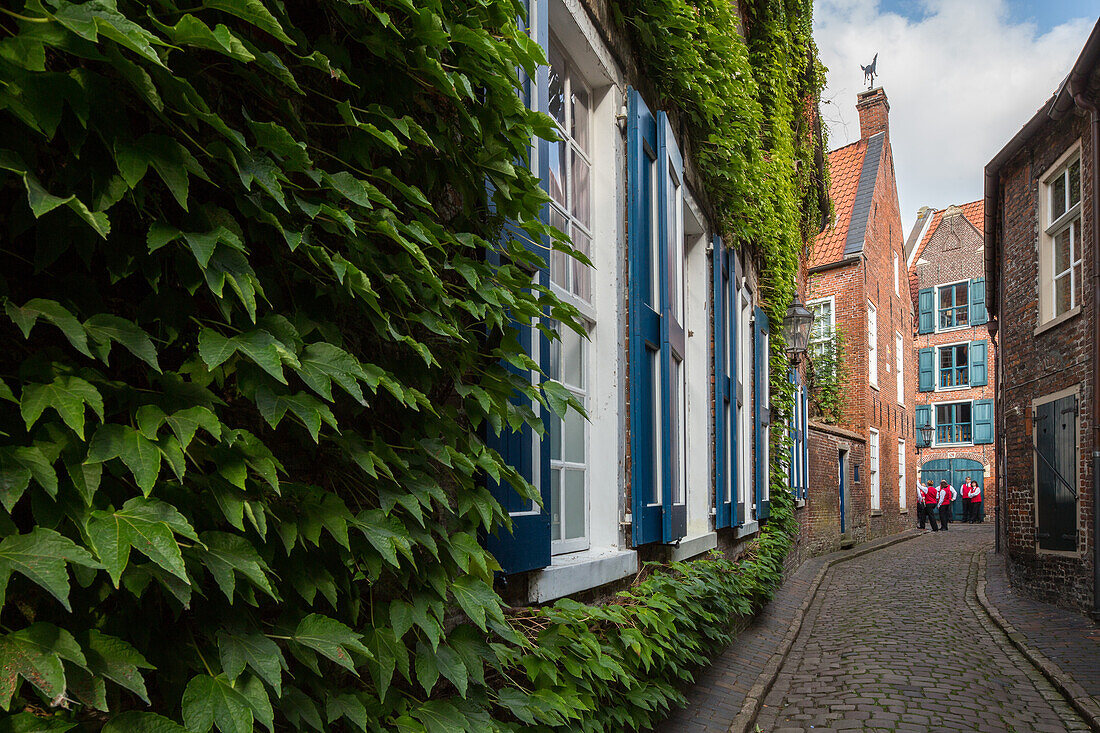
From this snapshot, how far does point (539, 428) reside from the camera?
A: 94.5 inches

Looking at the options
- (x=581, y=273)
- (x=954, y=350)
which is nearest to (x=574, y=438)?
(x=581, y=273)

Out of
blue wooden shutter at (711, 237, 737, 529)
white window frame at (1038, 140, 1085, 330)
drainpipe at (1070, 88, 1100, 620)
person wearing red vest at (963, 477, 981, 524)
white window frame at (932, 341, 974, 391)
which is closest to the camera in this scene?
blue wooden shutter at (711, 237, 737, 529)

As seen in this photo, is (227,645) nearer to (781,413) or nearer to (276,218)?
(276,218)

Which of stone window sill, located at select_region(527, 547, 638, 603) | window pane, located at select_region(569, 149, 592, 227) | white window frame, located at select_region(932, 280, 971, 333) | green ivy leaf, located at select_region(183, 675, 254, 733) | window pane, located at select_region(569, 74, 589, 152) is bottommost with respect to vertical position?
stone window sill, located at select_region(527, 547, 638, 603)

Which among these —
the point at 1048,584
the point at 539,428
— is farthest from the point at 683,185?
the point at 1048,584

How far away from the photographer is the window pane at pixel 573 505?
12.9ft

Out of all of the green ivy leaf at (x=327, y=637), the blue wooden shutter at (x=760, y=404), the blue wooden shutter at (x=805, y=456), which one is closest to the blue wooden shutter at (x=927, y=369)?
the blue wooden shutter at (x=805, y=456)

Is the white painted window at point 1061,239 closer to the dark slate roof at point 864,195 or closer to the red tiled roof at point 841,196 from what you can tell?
the red tiled roof at point 841,196

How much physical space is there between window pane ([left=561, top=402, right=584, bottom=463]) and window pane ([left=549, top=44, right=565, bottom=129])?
1.46 m

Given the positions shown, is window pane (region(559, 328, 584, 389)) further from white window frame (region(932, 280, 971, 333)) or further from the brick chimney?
white window frame (region(932, 280, 971, 333))

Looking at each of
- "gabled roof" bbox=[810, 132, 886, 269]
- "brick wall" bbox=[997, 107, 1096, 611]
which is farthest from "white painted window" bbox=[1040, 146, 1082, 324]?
"gabled roof" bbox=[810, 132, 886, 269]

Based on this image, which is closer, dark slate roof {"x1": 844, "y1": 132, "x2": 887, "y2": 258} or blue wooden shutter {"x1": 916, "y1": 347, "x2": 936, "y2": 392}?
dark slate roof {"x1": 844, "y1": 132, "x2": 887, "y2": 258}

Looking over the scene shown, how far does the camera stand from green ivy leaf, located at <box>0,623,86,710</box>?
41.8 inches

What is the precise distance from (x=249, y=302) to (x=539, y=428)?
1.18 m
